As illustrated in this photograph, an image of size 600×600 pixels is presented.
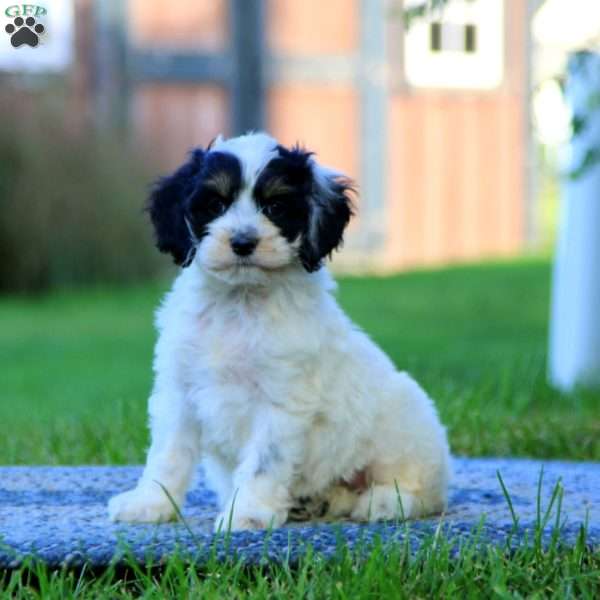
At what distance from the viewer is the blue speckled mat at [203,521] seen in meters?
3.90

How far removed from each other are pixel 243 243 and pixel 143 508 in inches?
36.5

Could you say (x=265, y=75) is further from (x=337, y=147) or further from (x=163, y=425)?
(x=163, y=425)

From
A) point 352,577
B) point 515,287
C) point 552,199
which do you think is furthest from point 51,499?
point 552,199

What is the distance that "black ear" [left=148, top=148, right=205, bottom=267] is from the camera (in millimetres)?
4496

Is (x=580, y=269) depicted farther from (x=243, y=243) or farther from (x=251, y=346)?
(x=243, y=243)

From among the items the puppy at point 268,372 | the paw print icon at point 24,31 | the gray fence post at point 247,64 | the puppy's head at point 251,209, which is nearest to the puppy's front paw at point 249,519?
the puppy at point 268,372

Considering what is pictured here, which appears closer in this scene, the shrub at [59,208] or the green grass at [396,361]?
the green grass at [396,361]

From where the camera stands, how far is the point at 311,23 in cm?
2142

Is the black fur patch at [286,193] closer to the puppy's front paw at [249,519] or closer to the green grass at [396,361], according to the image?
the puppy's front paw at [249,519]

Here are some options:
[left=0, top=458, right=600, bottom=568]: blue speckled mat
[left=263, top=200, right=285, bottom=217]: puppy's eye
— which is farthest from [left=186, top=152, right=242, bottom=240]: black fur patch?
[left=0, top=458, right=600, bottom=568]: blue speckled mat

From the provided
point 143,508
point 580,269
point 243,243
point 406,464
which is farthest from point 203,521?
point 580,269

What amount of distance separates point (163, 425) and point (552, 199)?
2906 centimetres

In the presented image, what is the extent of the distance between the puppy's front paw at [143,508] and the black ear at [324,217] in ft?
2.93

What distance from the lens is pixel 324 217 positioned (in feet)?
14.6
